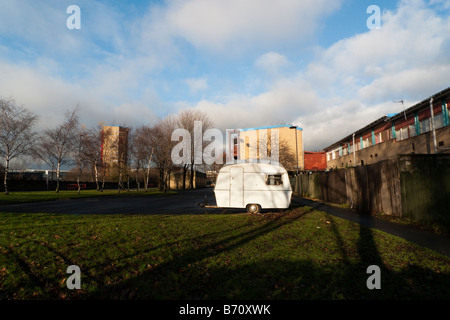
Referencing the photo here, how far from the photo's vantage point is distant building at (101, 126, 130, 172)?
3628 cm

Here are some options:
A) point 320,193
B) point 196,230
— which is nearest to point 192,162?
point 320,193

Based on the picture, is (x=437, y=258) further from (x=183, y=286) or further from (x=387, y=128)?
(x=387, y=128)

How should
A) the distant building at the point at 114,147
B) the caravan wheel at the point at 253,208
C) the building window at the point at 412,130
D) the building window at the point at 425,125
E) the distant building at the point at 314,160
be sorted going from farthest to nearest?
the distant building at the point at 314,160 < the distant building at the point at 114,147 < the building window at the point at 412,130 < the building window at the point at 425,125 < the caravan wheel at the point at 253,208

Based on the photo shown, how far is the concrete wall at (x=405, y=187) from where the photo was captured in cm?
755

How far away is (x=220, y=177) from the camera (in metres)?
12.1

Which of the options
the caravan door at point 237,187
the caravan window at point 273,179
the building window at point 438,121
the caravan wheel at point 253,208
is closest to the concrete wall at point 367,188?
the caravan window at point 273,179

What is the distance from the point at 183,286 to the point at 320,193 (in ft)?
60.8

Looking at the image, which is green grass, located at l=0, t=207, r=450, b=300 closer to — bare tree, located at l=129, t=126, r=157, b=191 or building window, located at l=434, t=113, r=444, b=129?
building window, located at l=434, t=113, r=444, b=129

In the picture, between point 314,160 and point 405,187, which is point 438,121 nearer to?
point 405,187

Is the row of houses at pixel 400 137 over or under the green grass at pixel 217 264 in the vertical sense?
over

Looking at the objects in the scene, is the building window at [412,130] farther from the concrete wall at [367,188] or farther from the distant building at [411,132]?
the concrete wall at [367,188]

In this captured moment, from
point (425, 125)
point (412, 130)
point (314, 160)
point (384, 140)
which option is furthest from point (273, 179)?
point (314, 160)

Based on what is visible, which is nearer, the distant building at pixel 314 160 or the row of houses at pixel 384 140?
the row of houses at pixel 384 140

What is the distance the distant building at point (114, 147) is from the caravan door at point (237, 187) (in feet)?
94.7
